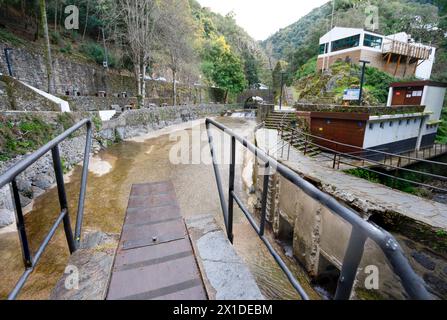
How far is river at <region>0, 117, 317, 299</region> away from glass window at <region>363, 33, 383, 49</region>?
831 inches

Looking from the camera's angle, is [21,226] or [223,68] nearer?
[21,226]

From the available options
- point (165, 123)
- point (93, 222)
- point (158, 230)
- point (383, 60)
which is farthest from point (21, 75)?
point (383, 60)

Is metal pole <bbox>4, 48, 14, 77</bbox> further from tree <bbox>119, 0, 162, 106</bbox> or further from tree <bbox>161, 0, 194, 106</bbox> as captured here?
tree <bbox>161, 0, 194, 106</bbox>

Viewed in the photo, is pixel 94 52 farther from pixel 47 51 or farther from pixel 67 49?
pixel 47 51

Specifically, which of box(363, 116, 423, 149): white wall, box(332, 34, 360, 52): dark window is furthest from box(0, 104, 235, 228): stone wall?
box(332, 34, 360, 52): dark window

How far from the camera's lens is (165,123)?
22312mm

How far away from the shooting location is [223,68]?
112ft

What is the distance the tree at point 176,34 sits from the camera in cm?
2019

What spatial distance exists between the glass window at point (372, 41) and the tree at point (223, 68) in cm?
1648

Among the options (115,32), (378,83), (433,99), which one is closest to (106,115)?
(115,32)

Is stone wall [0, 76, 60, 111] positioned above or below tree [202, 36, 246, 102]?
below

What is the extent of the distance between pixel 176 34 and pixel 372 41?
790 inches

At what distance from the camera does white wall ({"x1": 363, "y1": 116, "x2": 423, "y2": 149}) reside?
10656 millimetres
